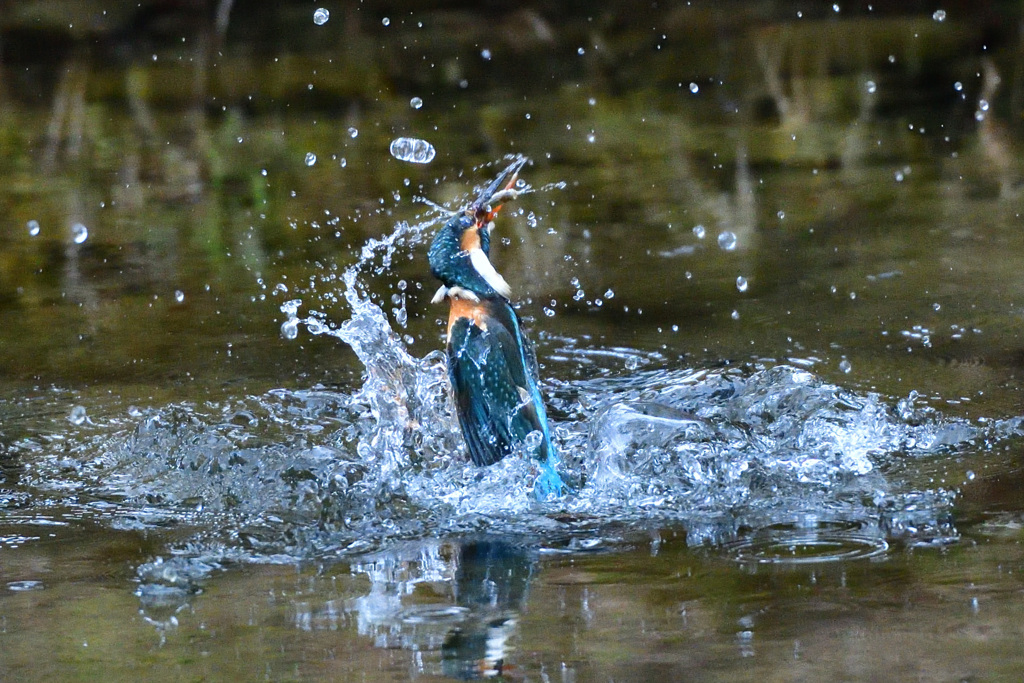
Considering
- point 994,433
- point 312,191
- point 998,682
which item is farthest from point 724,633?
point 312,191

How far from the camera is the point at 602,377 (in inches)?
155

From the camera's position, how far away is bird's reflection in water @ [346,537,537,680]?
2.06 meters

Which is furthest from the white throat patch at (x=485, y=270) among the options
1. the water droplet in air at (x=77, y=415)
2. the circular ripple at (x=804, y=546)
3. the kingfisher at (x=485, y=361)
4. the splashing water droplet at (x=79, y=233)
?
the splashing water droplet at (x=79, y=233)

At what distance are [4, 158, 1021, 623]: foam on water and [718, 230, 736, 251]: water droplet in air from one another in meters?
1.40

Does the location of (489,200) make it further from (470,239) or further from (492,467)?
(492,467)

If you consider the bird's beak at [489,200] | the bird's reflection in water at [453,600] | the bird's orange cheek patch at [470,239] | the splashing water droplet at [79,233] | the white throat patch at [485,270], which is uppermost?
the splashing water droplet at [79,233]

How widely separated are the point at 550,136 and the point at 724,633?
17.2ft

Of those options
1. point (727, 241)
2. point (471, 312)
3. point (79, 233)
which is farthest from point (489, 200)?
point (79, 233)

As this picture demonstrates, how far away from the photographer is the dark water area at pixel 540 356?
86.7 inches

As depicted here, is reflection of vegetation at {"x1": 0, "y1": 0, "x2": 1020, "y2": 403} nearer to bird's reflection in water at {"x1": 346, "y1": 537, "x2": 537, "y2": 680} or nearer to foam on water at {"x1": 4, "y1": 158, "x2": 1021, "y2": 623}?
foam on water at {"x1": 4, "y1": 158, "x2": 1021, "y2": 623}

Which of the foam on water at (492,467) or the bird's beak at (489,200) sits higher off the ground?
the bird's beak at (489,200)

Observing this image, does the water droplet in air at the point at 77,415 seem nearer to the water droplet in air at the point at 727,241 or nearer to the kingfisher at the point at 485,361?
the kingfisher at the point at 485,361

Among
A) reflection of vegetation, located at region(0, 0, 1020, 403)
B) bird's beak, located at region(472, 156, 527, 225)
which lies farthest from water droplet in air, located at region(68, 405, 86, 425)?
bird's beak, located at region(472, 156, 527, 225)

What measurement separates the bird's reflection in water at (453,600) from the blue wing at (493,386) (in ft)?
1.49
